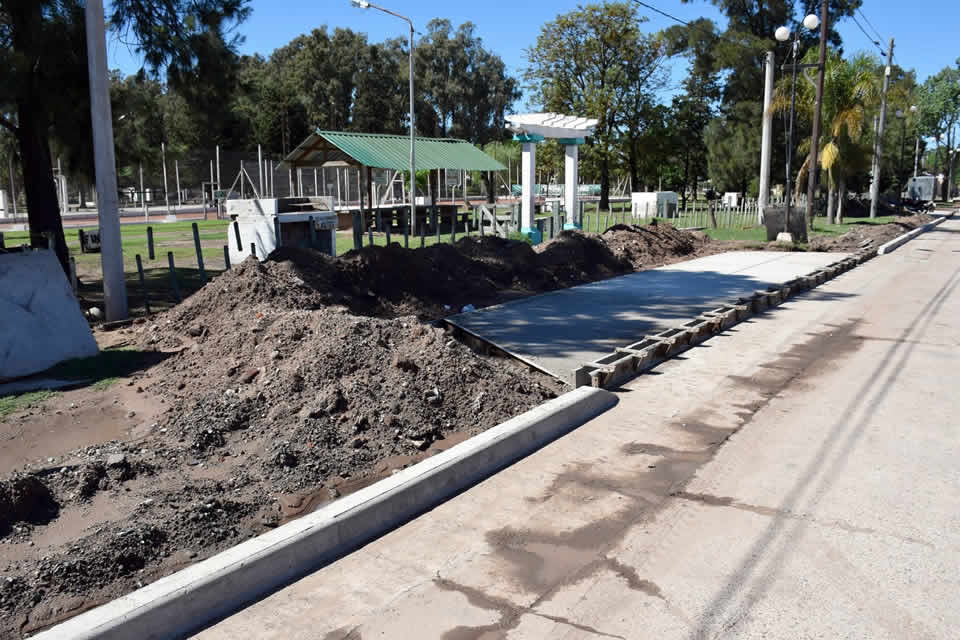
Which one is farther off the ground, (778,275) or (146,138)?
(146,138)

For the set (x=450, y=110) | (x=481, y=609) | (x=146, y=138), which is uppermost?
(x=450, y=110)

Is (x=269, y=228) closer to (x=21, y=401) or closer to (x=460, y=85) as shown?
(x=21, y=401)

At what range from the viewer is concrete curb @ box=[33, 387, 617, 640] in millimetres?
3479

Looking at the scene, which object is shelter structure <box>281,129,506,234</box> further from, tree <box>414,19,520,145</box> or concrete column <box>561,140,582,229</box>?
tree <box>414,19,520,145</box>

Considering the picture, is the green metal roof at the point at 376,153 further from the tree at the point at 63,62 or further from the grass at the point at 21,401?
the grass at the point at 21,401

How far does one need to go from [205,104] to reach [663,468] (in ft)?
39.2

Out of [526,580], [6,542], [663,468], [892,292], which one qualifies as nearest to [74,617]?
[6,542]

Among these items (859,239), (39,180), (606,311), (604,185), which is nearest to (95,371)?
(606,311)

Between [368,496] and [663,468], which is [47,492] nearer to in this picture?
[368,496]

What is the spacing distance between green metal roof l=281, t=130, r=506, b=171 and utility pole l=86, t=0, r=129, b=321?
691 inches

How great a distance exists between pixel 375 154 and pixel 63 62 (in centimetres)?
1799

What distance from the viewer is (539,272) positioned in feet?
48.2

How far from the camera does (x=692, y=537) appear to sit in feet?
14.9

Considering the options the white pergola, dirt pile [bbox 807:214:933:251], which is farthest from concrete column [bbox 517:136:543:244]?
dirt pile [bbox 807:214:933:251]
